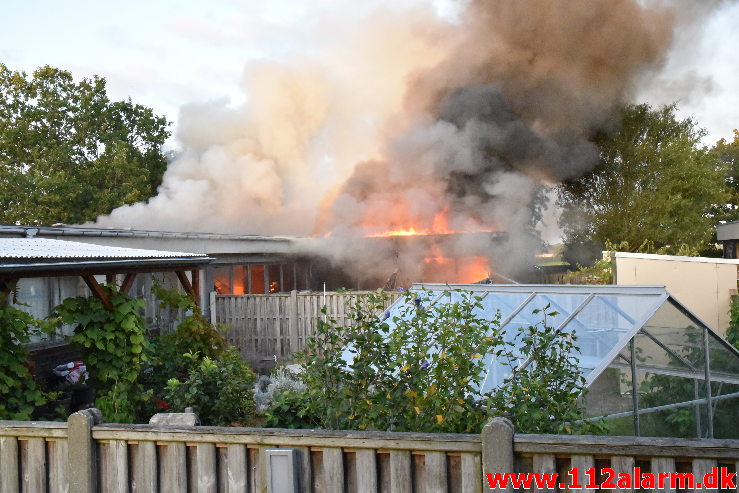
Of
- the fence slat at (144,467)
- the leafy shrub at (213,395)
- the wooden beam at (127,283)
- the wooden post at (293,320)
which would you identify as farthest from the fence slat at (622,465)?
the wooden post at (293,320)

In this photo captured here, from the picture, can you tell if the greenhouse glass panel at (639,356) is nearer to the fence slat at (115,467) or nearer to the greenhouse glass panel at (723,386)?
the greenhouse glass panel at (723,386)

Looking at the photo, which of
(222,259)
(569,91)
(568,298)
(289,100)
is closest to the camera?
(568,298)

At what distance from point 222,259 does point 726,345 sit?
13428 millimetres

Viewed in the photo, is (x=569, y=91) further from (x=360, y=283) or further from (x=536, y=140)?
(x=360, y=283)

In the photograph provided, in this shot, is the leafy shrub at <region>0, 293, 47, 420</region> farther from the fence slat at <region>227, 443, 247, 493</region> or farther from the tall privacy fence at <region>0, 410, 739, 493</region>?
the fence slat at <region>227, 443, 247, 493</region>

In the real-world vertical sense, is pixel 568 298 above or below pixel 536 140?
below

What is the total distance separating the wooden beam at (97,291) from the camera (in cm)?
793

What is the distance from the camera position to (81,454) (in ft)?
13.3

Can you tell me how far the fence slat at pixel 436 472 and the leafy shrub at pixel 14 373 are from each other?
4.51 metres

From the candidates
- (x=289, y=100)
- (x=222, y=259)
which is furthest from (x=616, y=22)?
(x=222, y=259)

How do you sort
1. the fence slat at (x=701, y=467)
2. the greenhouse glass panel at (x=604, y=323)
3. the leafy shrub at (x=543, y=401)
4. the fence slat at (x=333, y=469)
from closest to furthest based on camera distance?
the fence slat at (x=701, y=467), the fence slat at (x=333, y=469), the leafy shrub at (x=543, y=401), the greenhouse glass panel at (x=604, y=323)

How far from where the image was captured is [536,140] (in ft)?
75.7

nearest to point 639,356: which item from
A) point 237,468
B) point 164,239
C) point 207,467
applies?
point 237,468

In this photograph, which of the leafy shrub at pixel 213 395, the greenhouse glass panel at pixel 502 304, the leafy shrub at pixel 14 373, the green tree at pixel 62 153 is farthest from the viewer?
the green tree at pixel 62 153
